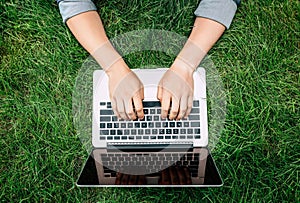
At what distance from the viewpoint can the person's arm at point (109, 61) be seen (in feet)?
3.90

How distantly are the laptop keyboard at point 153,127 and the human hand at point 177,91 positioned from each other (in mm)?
20

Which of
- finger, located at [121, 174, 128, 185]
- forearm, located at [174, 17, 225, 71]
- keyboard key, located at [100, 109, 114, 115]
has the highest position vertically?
forearm, located at [174, 17, 225, 71]

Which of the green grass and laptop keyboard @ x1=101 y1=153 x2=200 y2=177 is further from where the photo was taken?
the green grass

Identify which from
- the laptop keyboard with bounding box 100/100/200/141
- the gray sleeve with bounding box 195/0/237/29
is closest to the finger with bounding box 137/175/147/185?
the laptop keyboard with bounding box 100/100/200/141

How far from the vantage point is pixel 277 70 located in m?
1.35

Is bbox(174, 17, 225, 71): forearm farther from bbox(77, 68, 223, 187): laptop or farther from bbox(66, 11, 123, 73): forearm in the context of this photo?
bbox(66, 11, 123, 73): forearm

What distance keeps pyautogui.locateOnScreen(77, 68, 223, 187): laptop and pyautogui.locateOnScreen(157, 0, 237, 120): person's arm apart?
0.04m

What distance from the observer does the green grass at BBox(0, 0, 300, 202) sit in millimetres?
1290

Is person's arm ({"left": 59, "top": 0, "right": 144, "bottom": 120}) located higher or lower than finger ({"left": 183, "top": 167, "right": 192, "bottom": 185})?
higher

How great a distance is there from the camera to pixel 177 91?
3.88 ft

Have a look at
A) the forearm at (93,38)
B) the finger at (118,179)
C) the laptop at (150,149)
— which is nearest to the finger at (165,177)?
the laptop at (150,149)

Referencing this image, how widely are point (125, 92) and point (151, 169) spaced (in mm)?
220

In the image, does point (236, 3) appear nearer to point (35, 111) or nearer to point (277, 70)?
point (277, 70)

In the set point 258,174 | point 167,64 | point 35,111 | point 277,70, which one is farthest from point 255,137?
point 35,111
